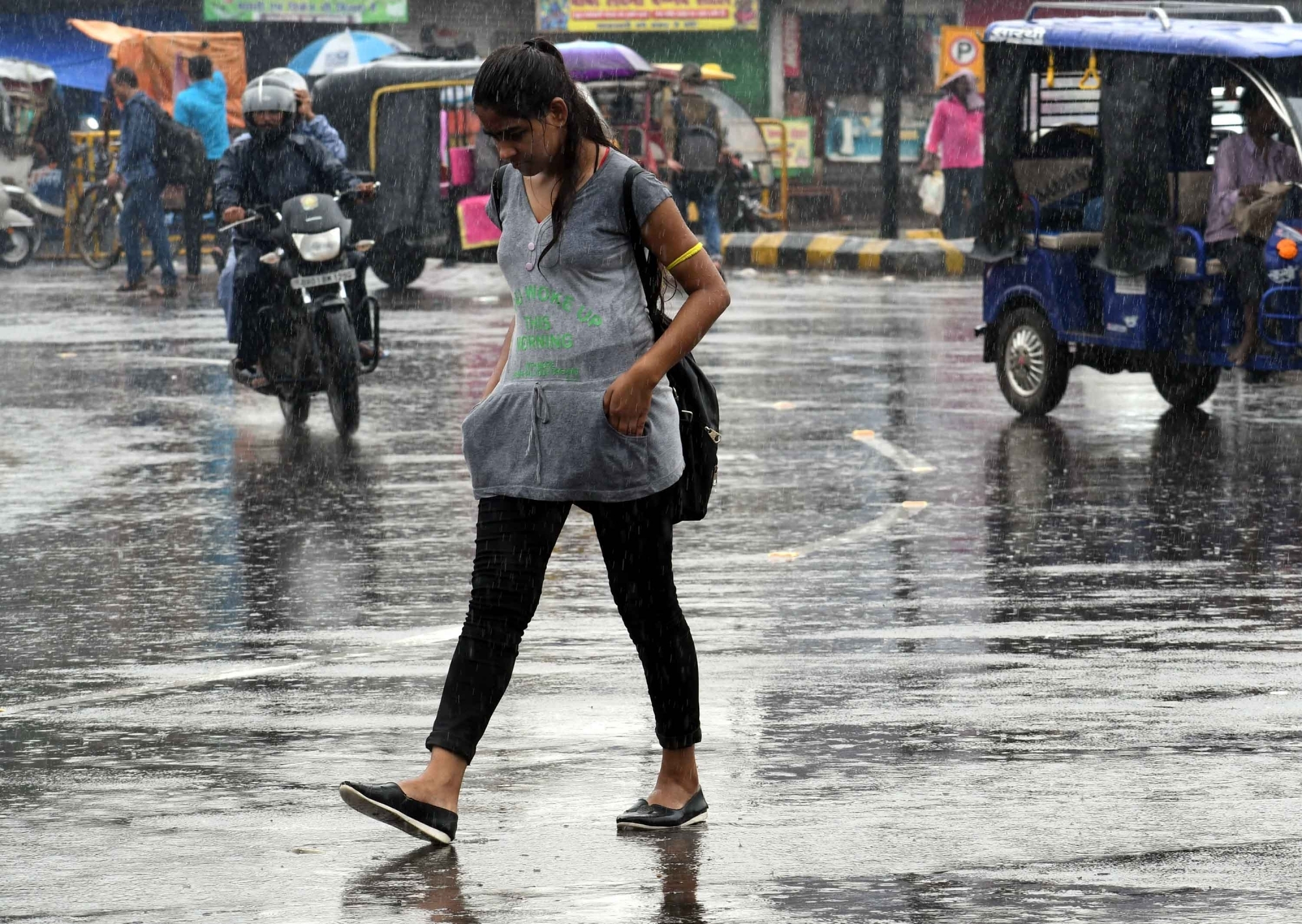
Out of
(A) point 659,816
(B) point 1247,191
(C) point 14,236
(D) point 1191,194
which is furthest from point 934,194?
(A) point 659,816

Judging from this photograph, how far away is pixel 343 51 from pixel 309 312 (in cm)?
2169

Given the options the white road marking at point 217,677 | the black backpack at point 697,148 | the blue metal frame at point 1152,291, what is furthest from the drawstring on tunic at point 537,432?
the black backpack at point 697,148

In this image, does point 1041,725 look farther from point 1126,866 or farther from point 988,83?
point 988,83

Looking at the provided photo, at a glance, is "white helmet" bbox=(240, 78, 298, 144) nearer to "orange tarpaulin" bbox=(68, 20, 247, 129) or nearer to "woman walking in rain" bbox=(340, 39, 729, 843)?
"woman walking in rain" bbox=(340, 39, 729, 843)

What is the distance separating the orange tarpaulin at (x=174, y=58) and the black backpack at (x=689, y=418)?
26.5 metres

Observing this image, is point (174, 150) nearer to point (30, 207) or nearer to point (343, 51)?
point (30, 207)

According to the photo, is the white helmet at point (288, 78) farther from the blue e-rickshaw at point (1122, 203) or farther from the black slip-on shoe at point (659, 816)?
the black slip-on shoe at point (659, 816)

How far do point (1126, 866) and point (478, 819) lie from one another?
1363mm

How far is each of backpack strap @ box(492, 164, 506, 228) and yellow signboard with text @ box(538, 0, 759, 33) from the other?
3108 centimetres

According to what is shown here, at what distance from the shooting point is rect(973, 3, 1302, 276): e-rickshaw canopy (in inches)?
519

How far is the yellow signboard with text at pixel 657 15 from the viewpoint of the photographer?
3612 cm

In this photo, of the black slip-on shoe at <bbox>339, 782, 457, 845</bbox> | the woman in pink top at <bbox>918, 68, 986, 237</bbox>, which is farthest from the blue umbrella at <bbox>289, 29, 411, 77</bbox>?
the black slip-on shoe at <bbox>339, 782, 457, 845</bbox>

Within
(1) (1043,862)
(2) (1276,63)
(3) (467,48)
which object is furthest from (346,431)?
(3) (467,48)

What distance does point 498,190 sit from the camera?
5.53m
